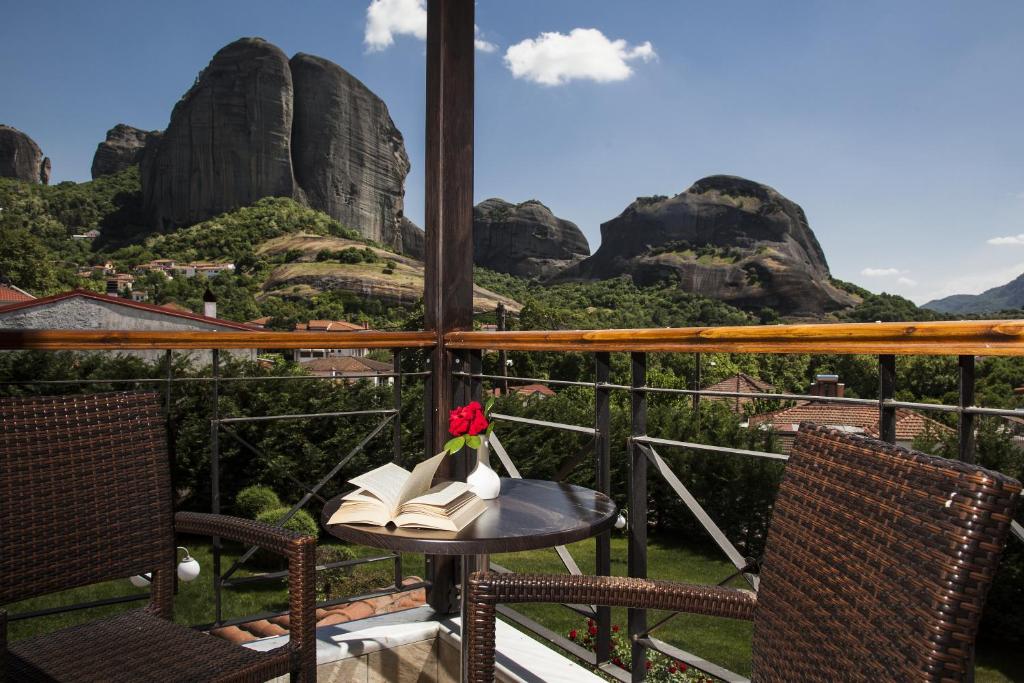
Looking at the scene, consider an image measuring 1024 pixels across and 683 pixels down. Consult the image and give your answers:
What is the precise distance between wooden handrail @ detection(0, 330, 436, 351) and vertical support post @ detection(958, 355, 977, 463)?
1.59 metres

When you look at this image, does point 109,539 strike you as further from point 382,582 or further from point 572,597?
point 382,582

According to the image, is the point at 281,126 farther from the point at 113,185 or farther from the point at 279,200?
the point at 113,185

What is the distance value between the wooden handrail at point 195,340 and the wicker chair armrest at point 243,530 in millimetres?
527

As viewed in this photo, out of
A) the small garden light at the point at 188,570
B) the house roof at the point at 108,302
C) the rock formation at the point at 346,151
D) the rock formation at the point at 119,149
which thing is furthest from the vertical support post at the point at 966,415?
the rock formation at the point at 119,149

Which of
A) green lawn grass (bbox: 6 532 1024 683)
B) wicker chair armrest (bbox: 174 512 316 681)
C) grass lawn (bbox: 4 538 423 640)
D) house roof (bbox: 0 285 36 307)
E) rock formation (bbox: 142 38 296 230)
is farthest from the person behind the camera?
rock formation (bbox: 142 38 296 230)

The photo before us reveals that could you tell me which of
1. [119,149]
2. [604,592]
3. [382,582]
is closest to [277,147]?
[119,149]

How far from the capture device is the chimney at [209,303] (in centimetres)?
943

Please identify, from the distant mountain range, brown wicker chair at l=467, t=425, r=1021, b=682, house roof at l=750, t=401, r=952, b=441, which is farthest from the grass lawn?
the distant mountain range

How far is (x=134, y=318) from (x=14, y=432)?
812 cm

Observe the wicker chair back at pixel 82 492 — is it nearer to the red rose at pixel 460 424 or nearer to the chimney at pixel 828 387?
the red rose at pixel 460 424

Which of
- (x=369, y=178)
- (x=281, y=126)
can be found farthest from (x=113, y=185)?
(x=281, y=126)

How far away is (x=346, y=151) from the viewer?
60.5 feet

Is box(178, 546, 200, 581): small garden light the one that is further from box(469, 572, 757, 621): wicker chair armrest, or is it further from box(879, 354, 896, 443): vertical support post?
box(879, 354, 896, 443): vertical support post

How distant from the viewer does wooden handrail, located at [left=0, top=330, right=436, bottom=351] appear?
5.75ft
